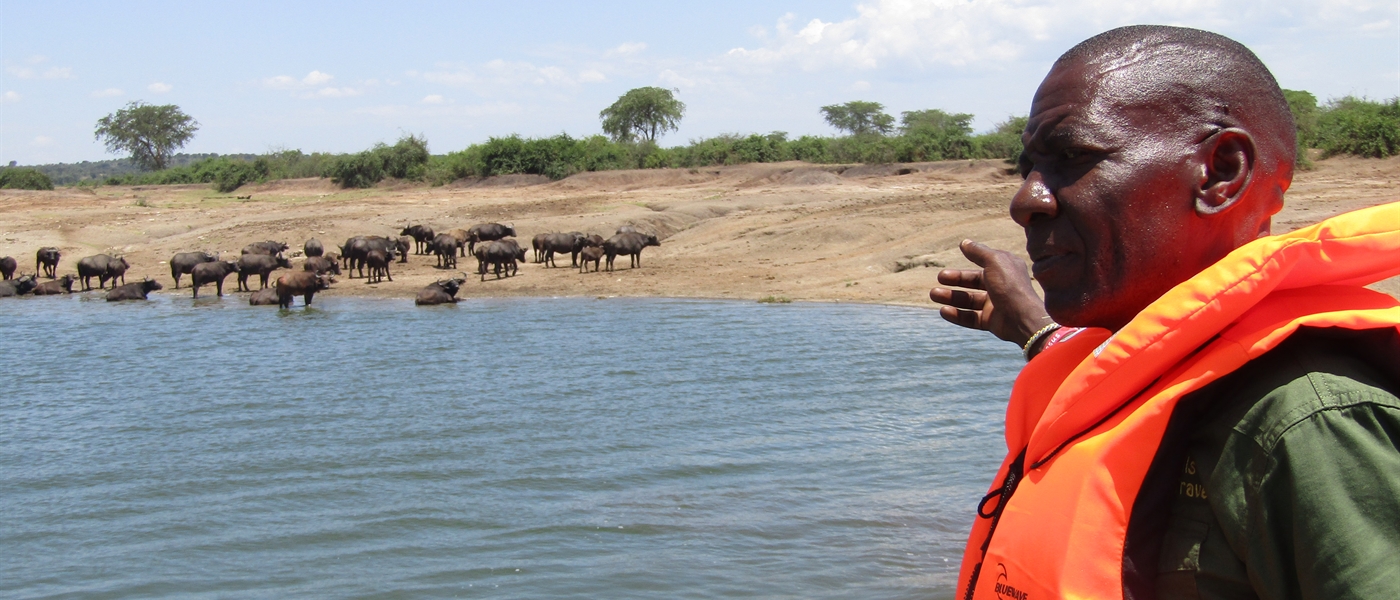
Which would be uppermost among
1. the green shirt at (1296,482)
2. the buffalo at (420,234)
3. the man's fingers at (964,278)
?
the man's fingers at (964,278)

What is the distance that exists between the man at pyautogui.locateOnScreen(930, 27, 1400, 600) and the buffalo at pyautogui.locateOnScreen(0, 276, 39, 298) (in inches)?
1187

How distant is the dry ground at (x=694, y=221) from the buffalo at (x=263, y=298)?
1.65 meters

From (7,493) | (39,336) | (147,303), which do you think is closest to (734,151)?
(147,303)

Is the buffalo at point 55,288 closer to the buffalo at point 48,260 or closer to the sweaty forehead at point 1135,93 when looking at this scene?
the buffalo at point 48,260

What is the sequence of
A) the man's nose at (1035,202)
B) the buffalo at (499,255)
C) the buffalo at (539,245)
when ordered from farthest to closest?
the buffalo at (539,245) → the buffalo at (499,255) → the man's nose at (1035,202)

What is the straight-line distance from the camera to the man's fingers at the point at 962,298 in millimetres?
2643

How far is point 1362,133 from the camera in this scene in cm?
2783

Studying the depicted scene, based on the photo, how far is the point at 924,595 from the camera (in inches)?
255

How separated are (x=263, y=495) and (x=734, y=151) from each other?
43.2 metres

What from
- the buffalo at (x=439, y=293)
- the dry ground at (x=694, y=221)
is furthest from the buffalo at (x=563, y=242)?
the buffalo at (x=439, y=293)

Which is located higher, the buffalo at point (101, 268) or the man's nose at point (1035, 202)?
the man's nose at point (1035, 202)

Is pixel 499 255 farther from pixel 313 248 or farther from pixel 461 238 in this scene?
pixel 313 248

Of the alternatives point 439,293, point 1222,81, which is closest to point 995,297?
point 1222,81

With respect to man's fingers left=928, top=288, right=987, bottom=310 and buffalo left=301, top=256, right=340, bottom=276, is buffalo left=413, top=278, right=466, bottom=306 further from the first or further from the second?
man's fingers left=928, top=288, right=987, bottom=310
